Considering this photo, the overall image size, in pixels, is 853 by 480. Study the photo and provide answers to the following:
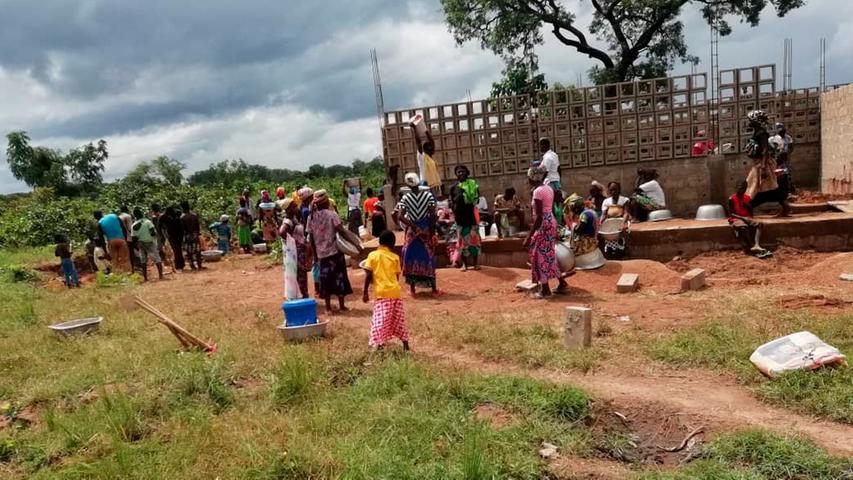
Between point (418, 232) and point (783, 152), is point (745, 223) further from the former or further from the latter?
point (418, 232)

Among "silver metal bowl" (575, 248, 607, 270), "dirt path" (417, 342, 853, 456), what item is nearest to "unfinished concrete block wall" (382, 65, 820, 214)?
"silver metal bowl" (575, 248, 607, 270)

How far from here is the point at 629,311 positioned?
6.11 metres

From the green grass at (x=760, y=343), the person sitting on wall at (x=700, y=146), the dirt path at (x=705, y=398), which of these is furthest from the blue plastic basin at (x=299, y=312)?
the person sitting on wall at (x=700, y=146)

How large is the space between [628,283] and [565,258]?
35.6 inches

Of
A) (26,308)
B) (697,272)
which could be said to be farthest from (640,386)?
(26,308)

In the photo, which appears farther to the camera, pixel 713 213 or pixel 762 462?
pixel 713 213

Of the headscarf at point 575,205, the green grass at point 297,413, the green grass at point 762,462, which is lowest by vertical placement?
the green grass at point 762,462

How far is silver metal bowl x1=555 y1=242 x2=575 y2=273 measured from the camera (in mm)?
7676

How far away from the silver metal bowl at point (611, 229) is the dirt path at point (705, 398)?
4.73m

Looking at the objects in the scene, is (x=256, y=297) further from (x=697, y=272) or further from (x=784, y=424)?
(x=784, y=424)

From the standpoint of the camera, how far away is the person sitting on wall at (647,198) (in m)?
10.1

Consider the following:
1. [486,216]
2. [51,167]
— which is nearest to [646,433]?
[486,216]

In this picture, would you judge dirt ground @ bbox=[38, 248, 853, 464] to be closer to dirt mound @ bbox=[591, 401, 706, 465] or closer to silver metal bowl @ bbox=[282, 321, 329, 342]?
dirt mound @ bbox=[591, 401, 706, 465]

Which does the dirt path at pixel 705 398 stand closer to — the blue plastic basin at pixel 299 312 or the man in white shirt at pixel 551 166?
the blue plastic basin at pixel 299 312
